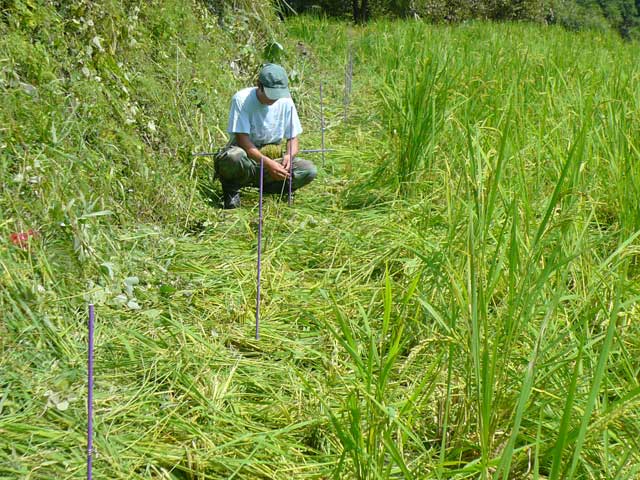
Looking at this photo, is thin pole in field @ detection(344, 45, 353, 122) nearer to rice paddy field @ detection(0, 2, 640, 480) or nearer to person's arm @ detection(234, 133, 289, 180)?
rice paddy field @ detection(0, 2, 640, 480)

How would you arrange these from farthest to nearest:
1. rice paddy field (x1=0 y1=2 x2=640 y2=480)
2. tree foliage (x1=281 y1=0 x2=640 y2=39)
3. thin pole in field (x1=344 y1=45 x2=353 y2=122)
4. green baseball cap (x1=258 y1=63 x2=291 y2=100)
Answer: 1. tree foliage (x1=281 y1=0 x2=640 y2=39)
2. thin pole in field (x1=344 y1=45 x2=353 y2=122)
3. green baseball cap (x1=258 y1=63 x2=291 y2=100)
4. rice paddy field (x1=0 y1=2 x2=640 y2=480)

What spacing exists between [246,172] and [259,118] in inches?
10.8

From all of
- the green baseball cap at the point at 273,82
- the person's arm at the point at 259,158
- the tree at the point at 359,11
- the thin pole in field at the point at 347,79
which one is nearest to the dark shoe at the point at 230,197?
the person's arm at the point at 259,158

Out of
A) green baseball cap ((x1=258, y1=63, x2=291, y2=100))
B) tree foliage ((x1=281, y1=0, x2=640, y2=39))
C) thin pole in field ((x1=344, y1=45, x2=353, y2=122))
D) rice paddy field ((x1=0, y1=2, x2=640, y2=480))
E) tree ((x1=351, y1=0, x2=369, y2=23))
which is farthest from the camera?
tree foliage ((x1=281, y1=0, x2=640, y2=39))

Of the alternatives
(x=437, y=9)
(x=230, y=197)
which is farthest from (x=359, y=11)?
(x=230, y=197)

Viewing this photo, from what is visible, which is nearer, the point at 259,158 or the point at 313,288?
the point at 313,288

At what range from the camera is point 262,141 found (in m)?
3.35

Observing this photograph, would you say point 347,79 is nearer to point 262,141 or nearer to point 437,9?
point 262,141

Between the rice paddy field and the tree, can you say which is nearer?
the rice paddy field

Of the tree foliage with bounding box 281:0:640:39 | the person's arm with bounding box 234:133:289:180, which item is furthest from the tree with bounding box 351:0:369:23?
the person's arm with bounding box 234:133:289:180

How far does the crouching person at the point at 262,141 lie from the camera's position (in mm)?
3094

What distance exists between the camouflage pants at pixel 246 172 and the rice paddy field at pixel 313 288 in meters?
0.09

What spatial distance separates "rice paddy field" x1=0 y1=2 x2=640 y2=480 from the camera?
1467 millimetres

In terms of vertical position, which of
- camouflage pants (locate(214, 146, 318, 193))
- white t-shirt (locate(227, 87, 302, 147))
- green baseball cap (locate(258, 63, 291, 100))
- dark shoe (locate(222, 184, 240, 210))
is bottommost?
dark shoe (locate(222, 184, 240, 210))
